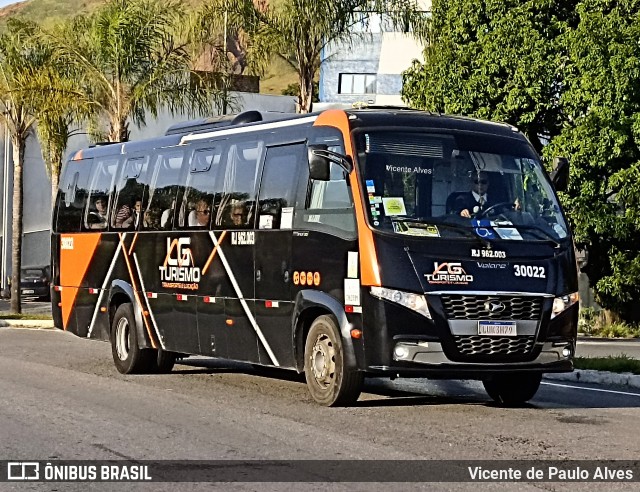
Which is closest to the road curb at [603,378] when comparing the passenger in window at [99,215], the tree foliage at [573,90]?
the passenger in window at [99,215]

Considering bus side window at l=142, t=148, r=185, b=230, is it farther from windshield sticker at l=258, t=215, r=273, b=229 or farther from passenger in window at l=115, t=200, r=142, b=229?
windshield sticker at l=258, t=215, r=273, b=229

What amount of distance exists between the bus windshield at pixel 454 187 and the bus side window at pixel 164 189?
431cm

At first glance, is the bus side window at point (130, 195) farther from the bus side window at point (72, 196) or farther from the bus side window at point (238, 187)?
the bus side window at point (238, 187)

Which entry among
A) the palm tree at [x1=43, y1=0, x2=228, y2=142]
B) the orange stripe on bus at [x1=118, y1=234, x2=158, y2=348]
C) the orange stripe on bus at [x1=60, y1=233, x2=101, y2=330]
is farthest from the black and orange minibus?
the palm tree at [x1=43, y1=0, x2=228, y2=142]

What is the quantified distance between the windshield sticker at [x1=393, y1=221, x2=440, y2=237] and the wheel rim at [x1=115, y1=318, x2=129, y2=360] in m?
6.01

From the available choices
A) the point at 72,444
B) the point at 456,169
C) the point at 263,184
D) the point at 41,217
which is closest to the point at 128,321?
the point at 263,184

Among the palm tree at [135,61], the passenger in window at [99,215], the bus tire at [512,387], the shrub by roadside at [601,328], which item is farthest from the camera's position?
the shrub by roadside at [601,328]

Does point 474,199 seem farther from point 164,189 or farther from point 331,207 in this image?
point 164,189

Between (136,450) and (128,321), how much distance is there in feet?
24.7

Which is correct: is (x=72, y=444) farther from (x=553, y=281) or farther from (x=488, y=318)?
(x=553, y=281)

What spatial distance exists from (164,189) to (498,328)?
19.9 feet

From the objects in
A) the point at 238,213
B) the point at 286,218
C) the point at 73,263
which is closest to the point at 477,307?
the point at 286,218

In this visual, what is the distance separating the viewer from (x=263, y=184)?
583 inches

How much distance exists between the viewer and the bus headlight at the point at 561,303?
12.9 m
